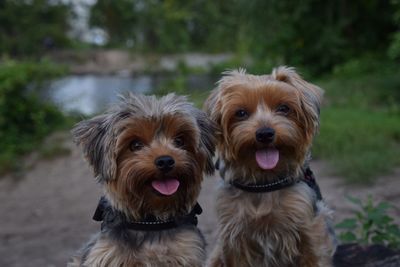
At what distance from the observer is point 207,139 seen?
4.51 metres

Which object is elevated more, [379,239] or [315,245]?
[315,245]

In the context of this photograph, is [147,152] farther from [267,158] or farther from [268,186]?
[268,186]

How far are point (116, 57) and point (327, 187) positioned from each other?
26086mm

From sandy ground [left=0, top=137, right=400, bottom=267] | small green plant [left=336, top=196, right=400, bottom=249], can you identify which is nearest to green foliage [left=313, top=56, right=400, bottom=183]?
sandy ground [left=0, top=137, right=400, bottom=267]

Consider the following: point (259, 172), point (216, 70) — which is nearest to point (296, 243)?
point (259, 172)

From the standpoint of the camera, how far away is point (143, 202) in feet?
14.4

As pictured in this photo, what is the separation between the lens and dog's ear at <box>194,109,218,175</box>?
447 cm

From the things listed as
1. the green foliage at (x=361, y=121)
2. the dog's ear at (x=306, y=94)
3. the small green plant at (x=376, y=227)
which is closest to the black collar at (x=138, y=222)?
the dog's ear at (x=306, y=94)

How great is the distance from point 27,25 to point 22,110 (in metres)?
19.6

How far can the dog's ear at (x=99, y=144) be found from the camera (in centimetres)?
425

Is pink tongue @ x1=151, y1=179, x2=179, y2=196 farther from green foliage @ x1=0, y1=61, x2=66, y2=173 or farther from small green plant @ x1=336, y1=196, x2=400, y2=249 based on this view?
green foliage @ x1=0, y1=61, x2=66, y2=173

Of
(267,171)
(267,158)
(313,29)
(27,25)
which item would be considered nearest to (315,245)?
(267,171)

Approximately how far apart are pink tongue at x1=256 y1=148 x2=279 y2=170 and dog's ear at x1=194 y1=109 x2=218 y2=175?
0.41 m

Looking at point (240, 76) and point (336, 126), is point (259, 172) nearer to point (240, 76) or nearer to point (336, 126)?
point (240, 76)
